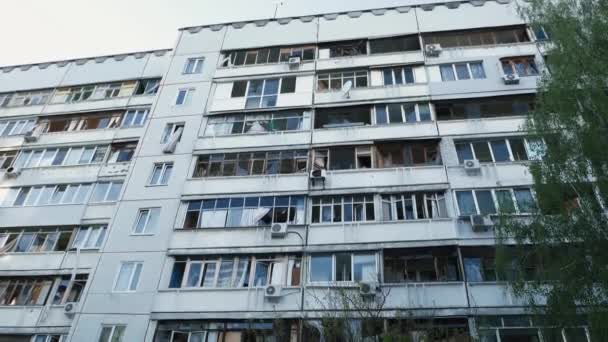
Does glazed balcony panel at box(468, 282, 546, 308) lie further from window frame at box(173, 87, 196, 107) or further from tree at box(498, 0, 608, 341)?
window frame at box(173, 87, 196, 107)

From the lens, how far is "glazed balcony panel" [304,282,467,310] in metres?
14.8

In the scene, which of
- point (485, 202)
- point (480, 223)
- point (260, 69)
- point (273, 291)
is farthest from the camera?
point (260, 69)

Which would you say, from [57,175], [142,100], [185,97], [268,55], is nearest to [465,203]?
[268,55]

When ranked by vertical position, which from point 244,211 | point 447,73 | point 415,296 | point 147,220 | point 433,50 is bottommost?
point 415,296

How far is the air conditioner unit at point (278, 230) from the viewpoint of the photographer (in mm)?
17109

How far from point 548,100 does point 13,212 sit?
24.6 metres

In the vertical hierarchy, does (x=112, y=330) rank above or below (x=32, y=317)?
below

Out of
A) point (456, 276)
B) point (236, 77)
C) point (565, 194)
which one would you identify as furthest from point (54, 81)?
point (565, 194)

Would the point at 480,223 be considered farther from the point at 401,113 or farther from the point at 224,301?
the point at 224,301

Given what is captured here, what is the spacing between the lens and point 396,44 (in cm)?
2302

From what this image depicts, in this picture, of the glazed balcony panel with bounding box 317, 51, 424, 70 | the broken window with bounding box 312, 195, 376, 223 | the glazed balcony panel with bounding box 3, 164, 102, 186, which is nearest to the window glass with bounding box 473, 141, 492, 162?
the broken window with bounding box 312, 195, 376, 223

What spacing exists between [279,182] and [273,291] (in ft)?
16.5

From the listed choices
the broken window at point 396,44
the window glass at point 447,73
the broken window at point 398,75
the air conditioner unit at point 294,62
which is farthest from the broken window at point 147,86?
the window glass at point 447,73

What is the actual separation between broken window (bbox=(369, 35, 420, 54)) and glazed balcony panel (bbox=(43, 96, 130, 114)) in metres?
14.9
